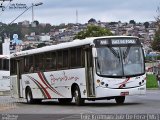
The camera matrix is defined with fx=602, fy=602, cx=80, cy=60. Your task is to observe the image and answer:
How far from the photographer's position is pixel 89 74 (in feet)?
86.5

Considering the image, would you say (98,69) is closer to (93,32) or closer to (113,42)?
(113,42)

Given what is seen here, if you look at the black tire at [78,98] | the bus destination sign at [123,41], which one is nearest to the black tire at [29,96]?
the black tire at [78,98]

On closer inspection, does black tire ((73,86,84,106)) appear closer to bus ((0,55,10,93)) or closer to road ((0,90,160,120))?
road ((0,90,160,120))

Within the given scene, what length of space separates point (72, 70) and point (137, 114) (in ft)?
28.4

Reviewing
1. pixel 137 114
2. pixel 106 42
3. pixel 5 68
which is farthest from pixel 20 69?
pixel 5 68

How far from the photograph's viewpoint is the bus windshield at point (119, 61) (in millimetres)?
25859

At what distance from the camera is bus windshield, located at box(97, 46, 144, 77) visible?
25859 mm

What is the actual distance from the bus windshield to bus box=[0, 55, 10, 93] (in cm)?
3365

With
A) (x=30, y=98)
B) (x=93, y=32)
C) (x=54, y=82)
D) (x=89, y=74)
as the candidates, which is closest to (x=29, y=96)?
(x=30, y=98)

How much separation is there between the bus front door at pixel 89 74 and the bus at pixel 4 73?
3307 centimetres

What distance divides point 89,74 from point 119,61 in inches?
57.5

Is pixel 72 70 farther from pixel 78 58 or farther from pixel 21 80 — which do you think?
pixel 21 80

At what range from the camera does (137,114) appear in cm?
1981

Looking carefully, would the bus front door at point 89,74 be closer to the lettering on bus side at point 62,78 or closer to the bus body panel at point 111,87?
the bus body panel at point 111,87
